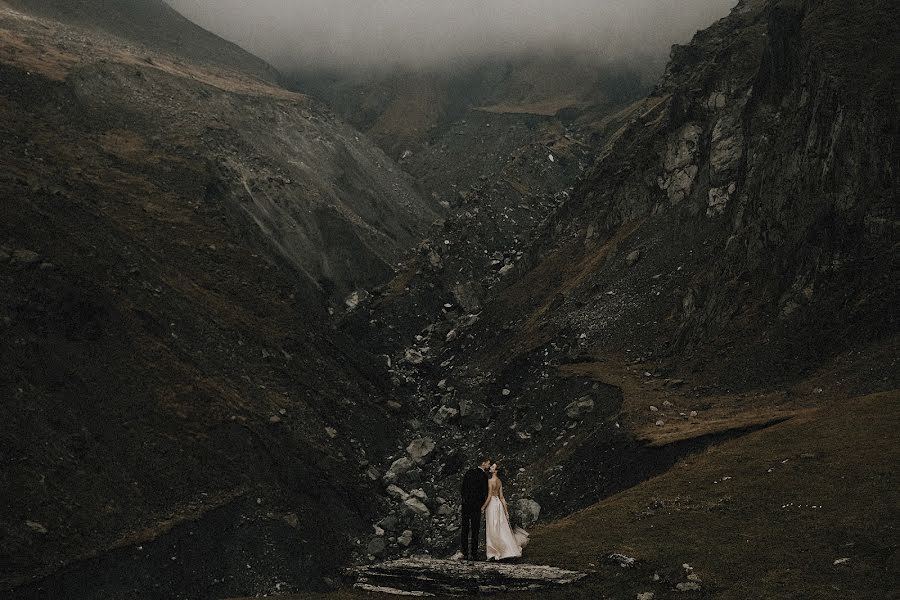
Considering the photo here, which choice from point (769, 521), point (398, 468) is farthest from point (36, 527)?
point (769, 521)

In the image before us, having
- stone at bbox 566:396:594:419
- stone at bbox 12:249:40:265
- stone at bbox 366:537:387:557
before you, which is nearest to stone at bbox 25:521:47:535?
stone at bbox 366:537:387:557

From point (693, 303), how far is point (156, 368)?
42107 mm

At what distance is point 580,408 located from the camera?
63.5 m

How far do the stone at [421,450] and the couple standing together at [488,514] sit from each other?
37.1 m

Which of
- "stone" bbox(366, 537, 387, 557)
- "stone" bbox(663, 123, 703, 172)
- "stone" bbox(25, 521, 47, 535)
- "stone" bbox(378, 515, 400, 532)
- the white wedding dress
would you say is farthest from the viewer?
"stone" bbox(663, 123, 703, 172)

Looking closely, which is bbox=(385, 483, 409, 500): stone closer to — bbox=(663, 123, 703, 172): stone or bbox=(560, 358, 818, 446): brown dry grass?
bbox=(560, 358, 818, 446): brown dry grass

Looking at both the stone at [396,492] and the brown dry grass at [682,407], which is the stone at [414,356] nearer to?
the brown dry grass at [682,407]

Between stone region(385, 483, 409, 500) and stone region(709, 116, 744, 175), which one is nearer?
stone region(385, 483, 409, 500)

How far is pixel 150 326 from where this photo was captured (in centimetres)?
5844

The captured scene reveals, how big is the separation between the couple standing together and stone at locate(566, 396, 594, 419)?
35846 mm

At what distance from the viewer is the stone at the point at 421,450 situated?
6469 cm

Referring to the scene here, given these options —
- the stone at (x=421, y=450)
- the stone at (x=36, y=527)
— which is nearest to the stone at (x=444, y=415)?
the stone at (x=421, y=450)

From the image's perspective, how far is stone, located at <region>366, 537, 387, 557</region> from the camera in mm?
52781

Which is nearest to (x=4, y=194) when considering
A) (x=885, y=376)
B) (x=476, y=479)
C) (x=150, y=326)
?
(x=150, y=326)
